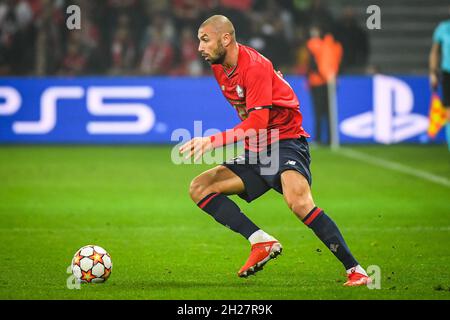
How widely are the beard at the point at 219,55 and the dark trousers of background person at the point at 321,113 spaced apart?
11.5m

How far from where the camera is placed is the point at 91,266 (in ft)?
22.1

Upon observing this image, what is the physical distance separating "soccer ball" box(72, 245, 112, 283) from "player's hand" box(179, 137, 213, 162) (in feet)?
3.24

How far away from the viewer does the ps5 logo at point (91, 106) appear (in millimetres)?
17812

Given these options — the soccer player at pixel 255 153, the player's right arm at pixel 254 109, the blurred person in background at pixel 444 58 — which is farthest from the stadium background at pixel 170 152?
the blurred person in background at pixel 444 58

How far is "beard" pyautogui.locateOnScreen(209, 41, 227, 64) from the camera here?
22.4ft

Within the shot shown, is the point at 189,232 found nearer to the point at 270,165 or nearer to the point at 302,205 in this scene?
the point at 270,165

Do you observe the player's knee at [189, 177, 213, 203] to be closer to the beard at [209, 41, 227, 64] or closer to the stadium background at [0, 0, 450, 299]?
the stadium background at [0, 0, 450, 299]

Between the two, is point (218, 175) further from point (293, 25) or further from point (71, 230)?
point (293, 25)

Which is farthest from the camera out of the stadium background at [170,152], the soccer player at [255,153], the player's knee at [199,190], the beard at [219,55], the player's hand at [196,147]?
the stadium background at [170,152]

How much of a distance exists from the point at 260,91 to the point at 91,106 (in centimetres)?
1154

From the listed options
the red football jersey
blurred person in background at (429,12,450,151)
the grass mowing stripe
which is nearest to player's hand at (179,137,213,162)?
the red football jersey

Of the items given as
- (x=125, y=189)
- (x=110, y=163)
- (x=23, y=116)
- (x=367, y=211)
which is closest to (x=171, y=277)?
(x=367, y=211)

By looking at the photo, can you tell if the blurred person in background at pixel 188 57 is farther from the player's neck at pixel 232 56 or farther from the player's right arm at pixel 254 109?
the player's right arm at pixel 254 109
